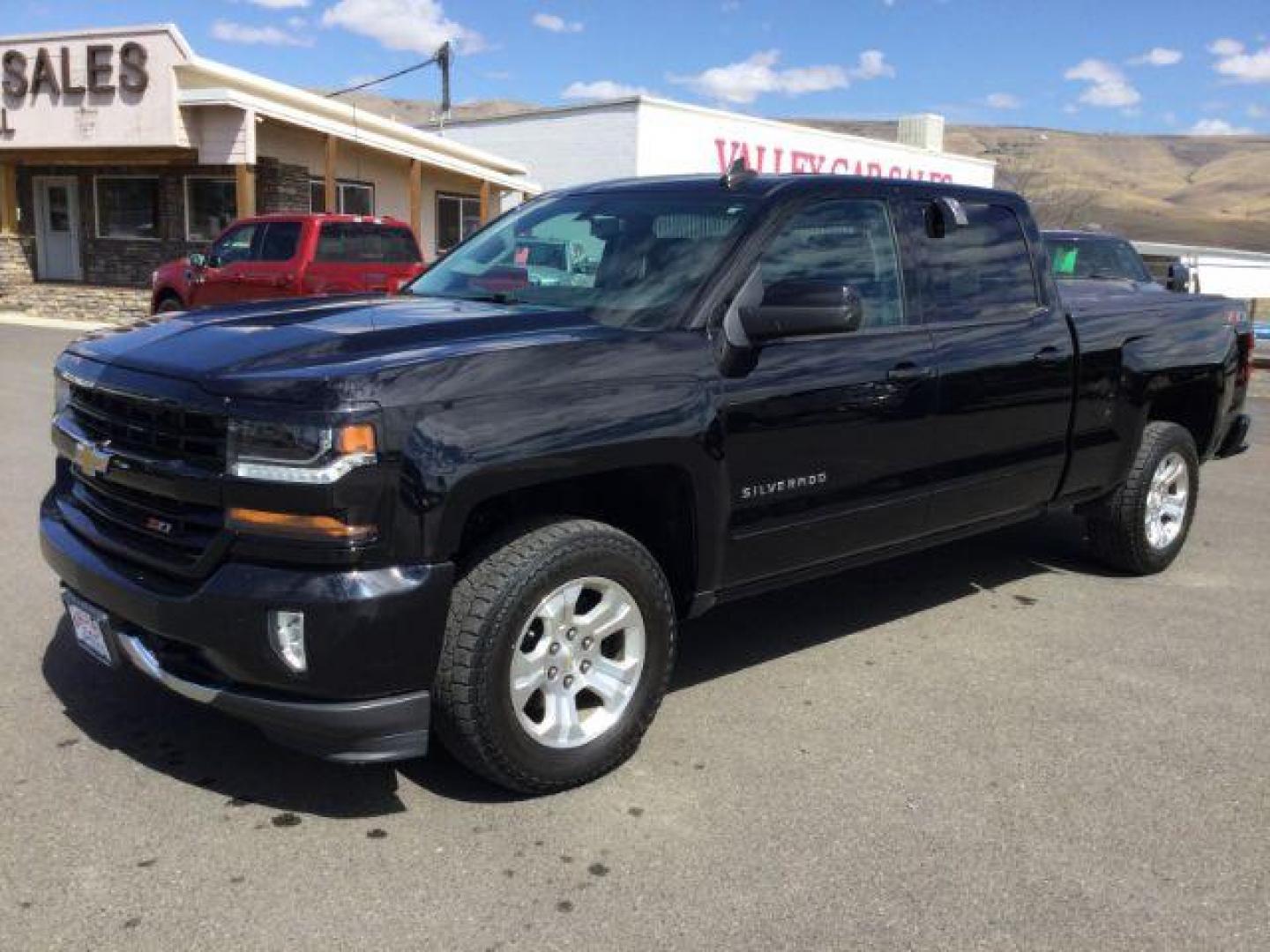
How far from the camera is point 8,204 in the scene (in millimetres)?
23859

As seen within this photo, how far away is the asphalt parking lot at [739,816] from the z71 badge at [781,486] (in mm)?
834

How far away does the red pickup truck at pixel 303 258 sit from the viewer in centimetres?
1393

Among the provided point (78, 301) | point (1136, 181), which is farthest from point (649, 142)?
point (1136, 181)

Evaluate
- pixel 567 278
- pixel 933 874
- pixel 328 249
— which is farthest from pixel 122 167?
pixel 933 874

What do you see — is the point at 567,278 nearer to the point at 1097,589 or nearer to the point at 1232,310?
the point at 1097,589

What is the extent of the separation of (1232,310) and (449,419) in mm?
4986

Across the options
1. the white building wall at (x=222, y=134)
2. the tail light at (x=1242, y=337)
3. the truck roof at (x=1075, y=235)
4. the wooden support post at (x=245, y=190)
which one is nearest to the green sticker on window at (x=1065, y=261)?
the truck roof at (x=1075, y=235)

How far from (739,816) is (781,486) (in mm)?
1102

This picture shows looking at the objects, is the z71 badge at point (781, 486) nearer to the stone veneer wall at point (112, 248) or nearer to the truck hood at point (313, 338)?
the truck hood at point (313, 338)

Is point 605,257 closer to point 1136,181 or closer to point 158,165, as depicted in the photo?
point 158,165

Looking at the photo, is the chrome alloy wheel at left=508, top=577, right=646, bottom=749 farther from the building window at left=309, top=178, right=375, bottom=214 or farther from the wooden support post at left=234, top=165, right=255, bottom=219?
the building window at left=309, top=178, right=375, bottom=214

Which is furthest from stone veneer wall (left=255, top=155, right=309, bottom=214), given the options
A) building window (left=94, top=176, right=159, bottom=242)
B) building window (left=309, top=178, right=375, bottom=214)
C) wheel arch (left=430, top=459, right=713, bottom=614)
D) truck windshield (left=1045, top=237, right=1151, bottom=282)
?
wheel arch (left=430, top=459, right=713, bottom=614)

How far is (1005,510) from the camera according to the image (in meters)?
4.93

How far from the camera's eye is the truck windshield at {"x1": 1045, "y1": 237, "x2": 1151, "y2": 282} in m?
12.8
